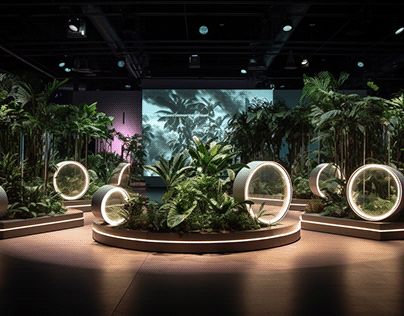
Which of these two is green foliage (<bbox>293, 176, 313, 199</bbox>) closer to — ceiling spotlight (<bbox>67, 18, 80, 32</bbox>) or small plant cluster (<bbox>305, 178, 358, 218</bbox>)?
small plant cluster (<bbox>305, 178, 358, 218</bbox>)

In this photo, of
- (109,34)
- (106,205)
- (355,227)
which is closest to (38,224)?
(106,205)

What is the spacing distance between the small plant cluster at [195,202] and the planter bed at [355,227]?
6.41 feet

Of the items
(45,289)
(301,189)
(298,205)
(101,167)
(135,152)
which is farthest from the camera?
(135,152)

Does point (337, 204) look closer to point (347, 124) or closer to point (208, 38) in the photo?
point (347, 124)

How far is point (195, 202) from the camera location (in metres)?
7.22

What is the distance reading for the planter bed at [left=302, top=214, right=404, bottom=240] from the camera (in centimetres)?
793

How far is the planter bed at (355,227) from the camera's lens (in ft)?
26.0

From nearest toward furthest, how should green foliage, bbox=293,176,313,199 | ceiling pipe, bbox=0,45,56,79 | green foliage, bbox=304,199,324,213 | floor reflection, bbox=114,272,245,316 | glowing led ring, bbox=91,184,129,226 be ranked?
floor reflection, bbox=114,272,245,316 → glowing led ring, bbox=91,184,129,226 → green foliage, bbox=304,199,324,213 → green foliage, bbox=293,176,313,199 → ceiling pipe, bbox=0,45,56,79

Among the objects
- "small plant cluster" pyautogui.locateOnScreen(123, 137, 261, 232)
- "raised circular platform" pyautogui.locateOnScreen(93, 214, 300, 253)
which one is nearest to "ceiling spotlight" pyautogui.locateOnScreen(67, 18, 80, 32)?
"small plant cluster" pyautogui.locateOnScreen(123, 137, 261, 232)

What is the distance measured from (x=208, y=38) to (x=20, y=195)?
8.36 m

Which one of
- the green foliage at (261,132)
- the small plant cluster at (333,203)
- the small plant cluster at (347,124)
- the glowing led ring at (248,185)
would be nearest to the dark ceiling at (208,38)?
the green foliage at (261,132)

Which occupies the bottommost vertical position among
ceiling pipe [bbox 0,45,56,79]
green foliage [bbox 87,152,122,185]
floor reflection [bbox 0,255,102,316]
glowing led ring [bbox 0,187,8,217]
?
floor reflection [bbox 0,255,102,316]

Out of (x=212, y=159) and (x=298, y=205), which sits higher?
(x=212, y=159)

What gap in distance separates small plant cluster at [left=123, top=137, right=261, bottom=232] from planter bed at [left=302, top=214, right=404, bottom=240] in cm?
195
